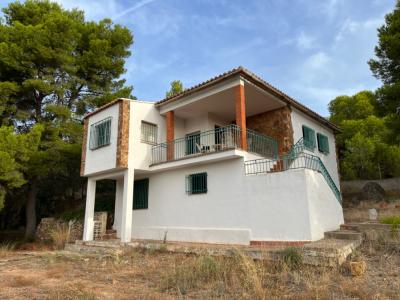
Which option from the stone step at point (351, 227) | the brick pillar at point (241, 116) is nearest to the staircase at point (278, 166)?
the brick pillar at point (241, 116)

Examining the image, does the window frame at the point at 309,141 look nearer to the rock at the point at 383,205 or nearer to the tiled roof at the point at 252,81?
the tiled roof at the point at 252,81

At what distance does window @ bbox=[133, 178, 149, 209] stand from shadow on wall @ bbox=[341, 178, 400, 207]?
1058 centimetres

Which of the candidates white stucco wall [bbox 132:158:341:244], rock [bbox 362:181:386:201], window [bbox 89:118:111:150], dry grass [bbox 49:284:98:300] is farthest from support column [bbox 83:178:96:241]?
rock [bbox 362:181:386:201]

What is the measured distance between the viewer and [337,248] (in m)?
7.23

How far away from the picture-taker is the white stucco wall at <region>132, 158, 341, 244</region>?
9.51 metres

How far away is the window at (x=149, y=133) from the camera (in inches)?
558

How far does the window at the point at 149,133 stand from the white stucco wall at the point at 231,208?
1556 millimetres

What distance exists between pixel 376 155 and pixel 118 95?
19.9 meters

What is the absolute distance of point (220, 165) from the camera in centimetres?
1177

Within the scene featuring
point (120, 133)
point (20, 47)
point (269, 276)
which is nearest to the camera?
point (269, 276)

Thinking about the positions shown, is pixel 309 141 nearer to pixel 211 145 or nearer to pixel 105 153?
pixel 211 145

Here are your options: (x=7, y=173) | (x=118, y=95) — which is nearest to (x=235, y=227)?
(x=7, y=173)

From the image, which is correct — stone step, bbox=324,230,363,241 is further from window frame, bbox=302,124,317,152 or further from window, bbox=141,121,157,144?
window, bbox=141,121,157,144

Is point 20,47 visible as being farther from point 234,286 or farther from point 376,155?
point 376,155
